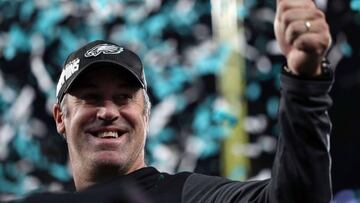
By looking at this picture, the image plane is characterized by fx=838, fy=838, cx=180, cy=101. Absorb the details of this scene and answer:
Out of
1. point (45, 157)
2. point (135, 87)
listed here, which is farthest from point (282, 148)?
point (45, 157)

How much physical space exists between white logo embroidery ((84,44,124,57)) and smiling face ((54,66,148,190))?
4 cm

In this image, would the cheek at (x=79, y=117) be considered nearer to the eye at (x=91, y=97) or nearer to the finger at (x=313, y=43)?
the eye at (x=91, y=97)

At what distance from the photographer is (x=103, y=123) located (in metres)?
1.43

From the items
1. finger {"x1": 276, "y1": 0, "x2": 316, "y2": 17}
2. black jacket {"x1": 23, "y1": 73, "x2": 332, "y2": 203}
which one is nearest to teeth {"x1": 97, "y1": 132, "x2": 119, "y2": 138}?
black jacket {"x1": 23, "y1": 73, "x2": 332, "y2": 203}

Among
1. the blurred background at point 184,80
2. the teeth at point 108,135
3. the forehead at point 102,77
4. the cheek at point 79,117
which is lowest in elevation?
the blurred background at point 184,80

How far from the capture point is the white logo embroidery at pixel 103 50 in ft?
4.82

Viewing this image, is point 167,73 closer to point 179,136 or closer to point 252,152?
point 179,136

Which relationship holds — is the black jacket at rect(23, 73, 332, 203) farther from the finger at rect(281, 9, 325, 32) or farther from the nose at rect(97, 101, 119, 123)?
the nose at rect(97, 101, 119, 123)

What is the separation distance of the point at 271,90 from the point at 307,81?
165 cm

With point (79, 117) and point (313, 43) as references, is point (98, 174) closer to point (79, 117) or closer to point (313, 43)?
point (79, 117)

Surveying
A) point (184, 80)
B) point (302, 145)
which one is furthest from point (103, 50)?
point (184, 80)

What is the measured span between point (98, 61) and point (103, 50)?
0.05 meters

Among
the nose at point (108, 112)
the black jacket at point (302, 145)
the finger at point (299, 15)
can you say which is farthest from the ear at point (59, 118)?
the finger at point (299, 15)

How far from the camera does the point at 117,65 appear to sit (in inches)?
56.9
